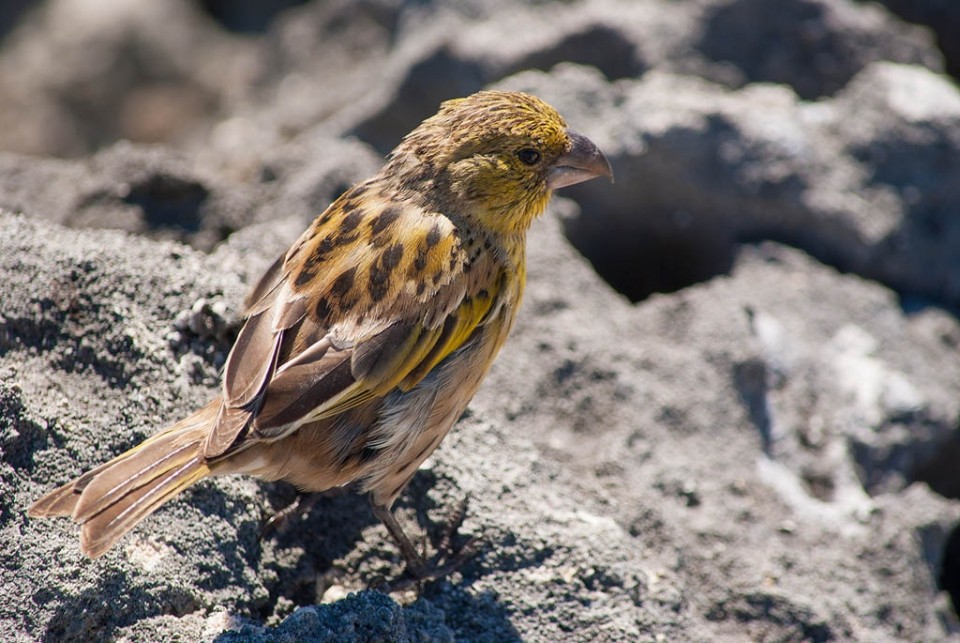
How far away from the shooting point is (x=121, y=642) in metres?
3.04

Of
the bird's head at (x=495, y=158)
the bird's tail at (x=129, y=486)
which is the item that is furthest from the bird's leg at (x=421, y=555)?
the bird's head at (x=495, y=158)

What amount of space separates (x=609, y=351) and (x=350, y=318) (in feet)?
4.31

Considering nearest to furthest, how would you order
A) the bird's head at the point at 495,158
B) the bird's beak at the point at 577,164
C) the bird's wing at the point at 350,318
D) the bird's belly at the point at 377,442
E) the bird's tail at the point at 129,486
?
1. the bird's tail at the point at 129,486
2. the bird's wing at the point at 350,318
3. the bird's belly at the point at 377,442
4. the bird's head at the point at 495,158
5. the bird's beak at the point at 577,164

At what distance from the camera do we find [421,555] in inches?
141

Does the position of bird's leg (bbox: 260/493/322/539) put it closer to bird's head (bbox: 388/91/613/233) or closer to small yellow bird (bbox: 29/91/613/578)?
small yellow bird (bbox: 29/91/613/578)

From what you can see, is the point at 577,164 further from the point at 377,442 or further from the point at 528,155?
the point at 377,442

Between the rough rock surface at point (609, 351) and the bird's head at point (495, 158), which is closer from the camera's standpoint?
the rough rock surface at point (609, 351)

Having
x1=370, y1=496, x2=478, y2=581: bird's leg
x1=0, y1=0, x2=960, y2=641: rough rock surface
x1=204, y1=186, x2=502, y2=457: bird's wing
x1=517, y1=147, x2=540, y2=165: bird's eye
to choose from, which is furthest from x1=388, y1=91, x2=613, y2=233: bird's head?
x1=370, y1=496, x2=478, y2=581: bird's leg

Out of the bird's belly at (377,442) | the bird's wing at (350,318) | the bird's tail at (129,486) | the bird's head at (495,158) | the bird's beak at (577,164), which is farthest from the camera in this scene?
the bird's beak at (577,164)

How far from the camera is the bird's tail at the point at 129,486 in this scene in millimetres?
2984

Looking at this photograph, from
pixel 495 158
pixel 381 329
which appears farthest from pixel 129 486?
pixel 495 158

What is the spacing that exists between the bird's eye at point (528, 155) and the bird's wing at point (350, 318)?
440mm

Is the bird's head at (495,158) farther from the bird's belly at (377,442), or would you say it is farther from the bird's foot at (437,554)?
the bird's foot at (437,554)

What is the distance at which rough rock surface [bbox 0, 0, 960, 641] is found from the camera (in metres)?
3.40
